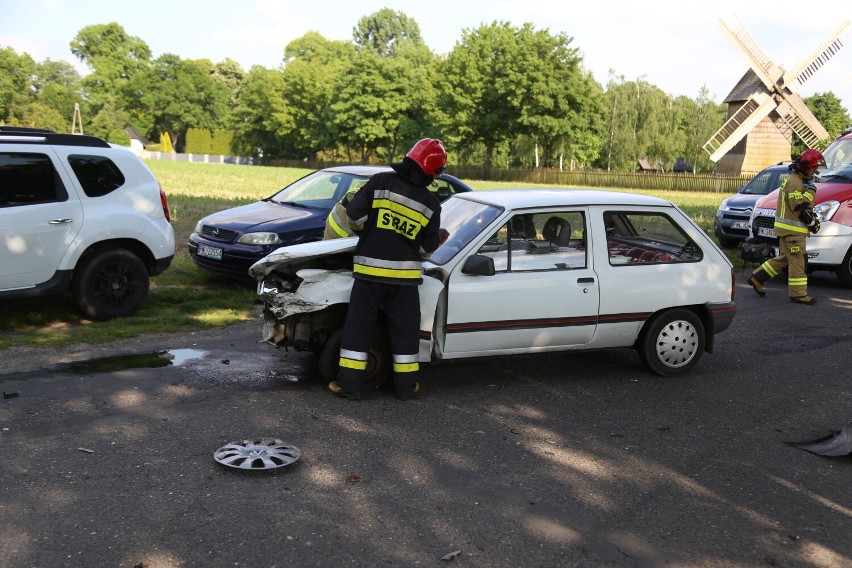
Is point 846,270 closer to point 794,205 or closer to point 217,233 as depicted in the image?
point 794,205

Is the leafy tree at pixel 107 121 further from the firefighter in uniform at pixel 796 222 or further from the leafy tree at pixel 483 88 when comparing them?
the firefighter in uniform at pixel 796 222

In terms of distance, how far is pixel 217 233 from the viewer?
10.8 m

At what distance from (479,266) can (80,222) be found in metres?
4.53

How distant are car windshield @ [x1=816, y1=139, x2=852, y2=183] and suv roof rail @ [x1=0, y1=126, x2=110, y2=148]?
37.1ft

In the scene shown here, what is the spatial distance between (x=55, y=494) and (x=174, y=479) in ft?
2.04

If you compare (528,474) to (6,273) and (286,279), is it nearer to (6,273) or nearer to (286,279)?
(286,279)

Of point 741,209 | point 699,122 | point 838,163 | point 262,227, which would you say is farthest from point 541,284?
point 699,122

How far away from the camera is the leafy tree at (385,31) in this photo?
132750 millimetres

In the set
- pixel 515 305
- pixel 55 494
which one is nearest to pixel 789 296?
pixel 515 305

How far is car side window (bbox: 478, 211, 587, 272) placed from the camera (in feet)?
22.0

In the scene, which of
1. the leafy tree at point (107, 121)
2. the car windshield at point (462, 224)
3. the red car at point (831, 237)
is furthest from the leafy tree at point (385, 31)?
the car windshield at point (462, 224)

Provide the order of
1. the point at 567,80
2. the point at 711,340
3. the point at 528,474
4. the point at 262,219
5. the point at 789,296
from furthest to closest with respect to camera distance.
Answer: the point at 567,80, the point at 789,296, the point at 262,219, the point at 711,340, the point at 528,474

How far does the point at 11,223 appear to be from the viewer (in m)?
8.02

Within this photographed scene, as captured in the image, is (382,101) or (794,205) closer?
(794,205)
